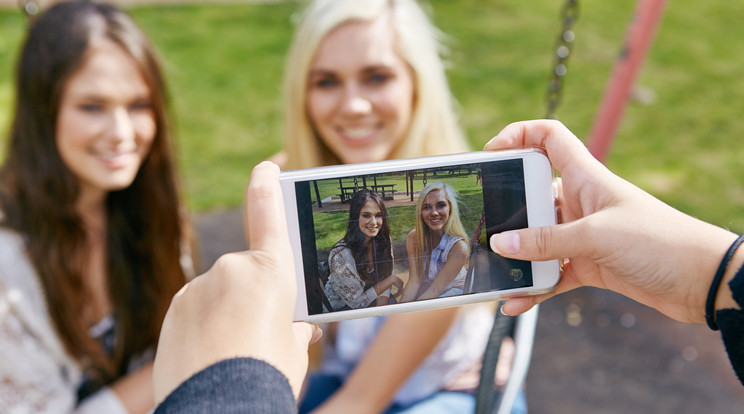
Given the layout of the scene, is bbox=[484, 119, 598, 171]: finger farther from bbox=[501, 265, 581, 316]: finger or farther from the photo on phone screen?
bbox=[501, 265, 581, 316]: finger

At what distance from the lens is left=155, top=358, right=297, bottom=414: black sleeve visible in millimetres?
867

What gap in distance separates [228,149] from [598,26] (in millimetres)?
4817

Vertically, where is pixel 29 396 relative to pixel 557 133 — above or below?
below

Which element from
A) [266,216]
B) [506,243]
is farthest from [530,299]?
[266,216]

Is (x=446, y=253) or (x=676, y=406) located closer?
(x=446, y=253)

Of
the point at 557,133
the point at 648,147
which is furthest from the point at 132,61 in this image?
the point at 648,147

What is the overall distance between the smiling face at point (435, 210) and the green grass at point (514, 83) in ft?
10.9

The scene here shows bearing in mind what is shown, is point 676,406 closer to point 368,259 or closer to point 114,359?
point 368,259

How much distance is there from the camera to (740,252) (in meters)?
1.01

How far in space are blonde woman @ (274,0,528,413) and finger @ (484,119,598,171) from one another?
2.45ft

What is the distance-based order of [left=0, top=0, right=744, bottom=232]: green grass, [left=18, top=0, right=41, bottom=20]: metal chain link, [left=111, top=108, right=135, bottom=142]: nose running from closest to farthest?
[left=111, top=108, right=135, bottom=142]: nose → [left=18, top=0, right=41, bottom=20]: metal chain link → [left=0, top=0, right=744, bottom=232]: green grass

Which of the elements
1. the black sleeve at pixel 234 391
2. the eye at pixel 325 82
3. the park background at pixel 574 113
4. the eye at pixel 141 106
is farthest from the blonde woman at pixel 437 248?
the park background at pixel 574 113

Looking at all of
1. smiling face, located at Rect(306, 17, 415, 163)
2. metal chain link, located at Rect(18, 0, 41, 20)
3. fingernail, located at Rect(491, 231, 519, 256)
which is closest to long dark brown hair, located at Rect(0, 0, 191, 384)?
metal chain link, located at Rect(18, 0, 41, 20)

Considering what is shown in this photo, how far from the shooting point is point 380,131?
2.17 m
